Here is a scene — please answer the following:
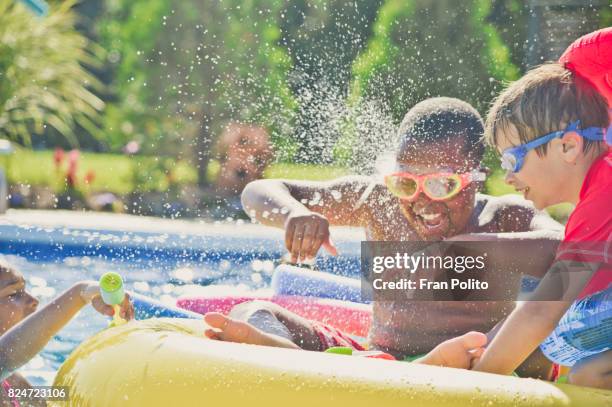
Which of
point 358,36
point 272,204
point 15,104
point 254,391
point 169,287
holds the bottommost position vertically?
point 169,287

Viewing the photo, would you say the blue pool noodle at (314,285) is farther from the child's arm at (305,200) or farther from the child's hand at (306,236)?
the child's hand at (306,236)

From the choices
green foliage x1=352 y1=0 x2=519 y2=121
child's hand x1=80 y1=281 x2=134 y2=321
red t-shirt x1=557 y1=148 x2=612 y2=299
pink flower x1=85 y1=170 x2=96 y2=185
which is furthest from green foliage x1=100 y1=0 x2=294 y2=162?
red t-shirt x1=557 y1=148 x2=612 y2=299

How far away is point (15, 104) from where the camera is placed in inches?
348

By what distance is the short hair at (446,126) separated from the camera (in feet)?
7.67

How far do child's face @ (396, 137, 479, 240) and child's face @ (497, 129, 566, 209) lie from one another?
1.54 feet

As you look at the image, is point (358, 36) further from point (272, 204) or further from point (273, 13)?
point (272, 204)

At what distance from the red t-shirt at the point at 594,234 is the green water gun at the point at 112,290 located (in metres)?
1.01

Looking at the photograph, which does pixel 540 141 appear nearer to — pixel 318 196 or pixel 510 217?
pixel 510 217

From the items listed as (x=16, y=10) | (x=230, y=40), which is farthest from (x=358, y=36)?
(x=16, y=10)

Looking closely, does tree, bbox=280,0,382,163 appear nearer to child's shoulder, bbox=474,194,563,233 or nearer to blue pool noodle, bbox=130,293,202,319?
blue pool noodle, bbox=130,293,202,319

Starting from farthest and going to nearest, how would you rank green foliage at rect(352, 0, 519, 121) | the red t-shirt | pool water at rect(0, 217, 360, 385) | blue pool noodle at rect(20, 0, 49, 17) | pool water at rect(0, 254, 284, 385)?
1. green foliage at rect(352, 0, 519, 121)
2. pool water at rect(0, 217, 360, 385)
3. pool water at rect(0, 254, 284, 385)
4. blue pool noodle at rect(20, 0, 49, 17)
5. the red t-shirt

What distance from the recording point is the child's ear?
1760mm

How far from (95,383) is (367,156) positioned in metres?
1.41

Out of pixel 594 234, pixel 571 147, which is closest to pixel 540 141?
pixel 571 147
